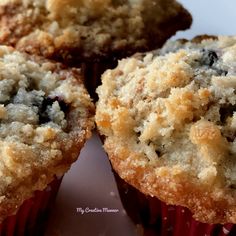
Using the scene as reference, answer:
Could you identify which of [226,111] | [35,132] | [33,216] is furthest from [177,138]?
[33,216]

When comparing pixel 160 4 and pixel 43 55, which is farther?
pixel 160 4

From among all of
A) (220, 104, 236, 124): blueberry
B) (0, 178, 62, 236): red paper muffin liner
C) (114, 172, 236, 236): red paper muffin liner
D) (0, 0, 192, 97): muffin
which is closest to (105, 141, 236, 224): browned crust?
(114, 172, 236, 236): red paper muffin liner

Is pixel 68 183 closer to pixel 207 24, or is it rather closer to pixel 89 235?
pixel 89 235

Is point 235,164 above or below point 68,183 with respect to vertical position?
above

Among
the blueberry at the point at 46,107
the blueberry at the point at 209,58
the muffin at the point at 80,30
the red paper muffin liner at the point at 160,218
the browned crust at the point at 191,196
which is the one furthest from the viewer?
the muffin at the point at 80,30

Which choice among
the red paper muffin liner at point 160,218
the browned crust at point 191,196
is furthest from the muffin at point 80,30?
the browned crust at point 191,196

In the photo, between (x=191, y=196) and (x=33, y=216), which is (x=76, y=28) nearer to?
(x=33, y=216)

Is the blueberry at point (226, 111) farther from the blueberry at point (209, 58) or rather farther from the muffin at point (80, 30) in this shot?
the muffin at point (80, 30)

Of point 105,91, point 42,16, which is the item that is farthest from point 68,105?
point 42,16
